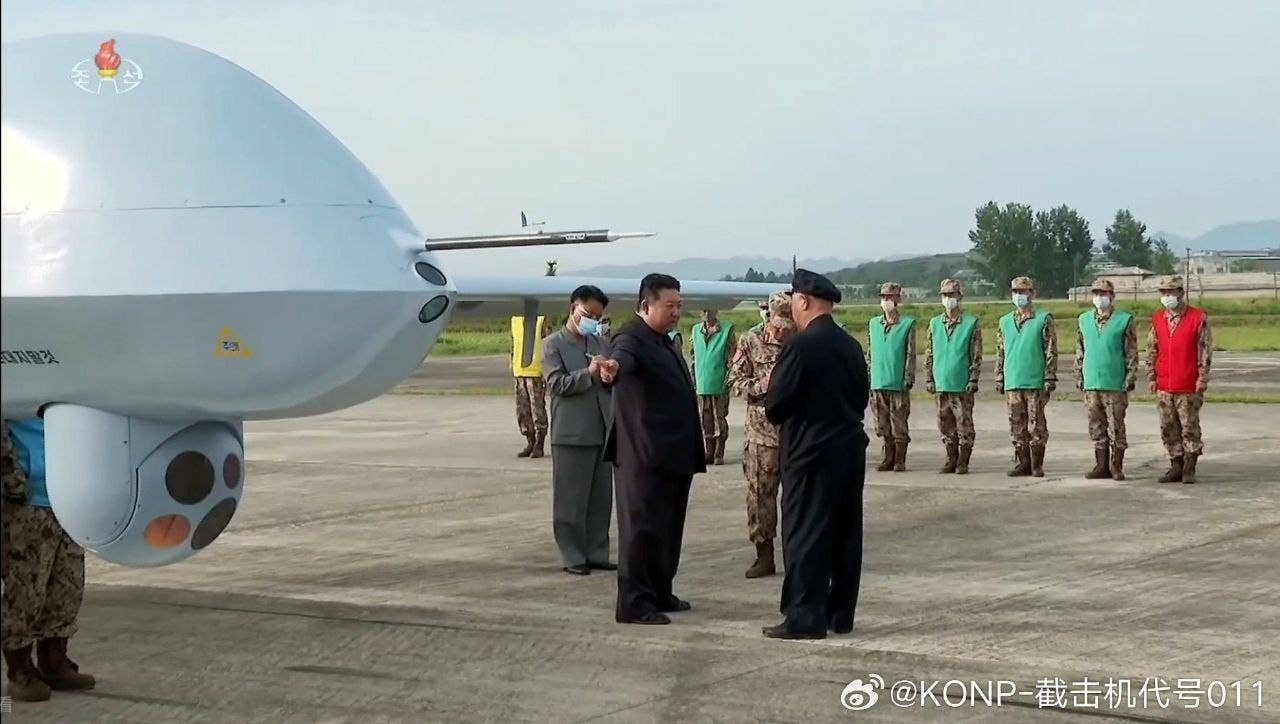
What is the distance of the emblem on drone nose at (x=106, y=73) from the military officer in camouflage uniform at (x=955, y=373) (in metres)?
10.1

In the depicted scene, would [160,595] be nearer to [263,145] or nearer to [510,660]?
[510,660]

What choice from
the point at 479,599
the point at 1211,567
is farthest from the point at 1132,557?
the point at 479,599

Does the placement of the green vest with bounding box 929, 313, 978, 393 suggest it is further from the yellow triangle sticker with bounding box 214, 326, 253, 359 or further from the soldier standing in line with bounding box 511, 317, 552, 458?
the yellow triangle sticker with bounding box 214, 326, 253, 359

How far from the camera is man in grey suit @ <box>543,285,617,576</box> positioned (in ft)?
33.1

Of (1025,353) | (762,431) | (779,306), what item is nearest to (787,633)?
(762,431)

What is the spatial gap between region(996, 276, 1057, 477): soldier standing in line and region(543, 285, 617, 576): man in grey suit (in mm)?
5965

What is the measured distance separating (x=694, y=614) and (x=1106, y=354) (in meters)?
7.28

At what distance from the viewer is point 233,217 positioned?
6.22m

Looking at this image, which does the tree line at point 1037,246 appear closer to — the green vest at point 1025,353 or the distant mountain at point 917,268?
the distant mountain at point 917,268

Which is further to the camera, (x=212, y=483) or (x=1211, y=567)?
(x=1211, y=567)

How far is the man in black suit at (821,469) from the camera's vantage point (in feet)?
26.0

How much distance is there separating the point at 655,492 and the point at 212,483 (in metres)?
2.50

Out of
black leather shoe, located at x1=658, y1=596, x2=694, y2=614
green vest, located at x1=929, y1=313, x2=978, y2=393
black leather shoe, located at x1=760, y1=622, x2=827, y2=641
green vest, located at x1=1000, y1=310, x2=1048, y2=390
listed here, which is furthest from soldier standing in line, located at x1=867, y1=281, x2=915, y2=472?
black leather shoe, located at x1=760, y1=622, x2=827, y2=641

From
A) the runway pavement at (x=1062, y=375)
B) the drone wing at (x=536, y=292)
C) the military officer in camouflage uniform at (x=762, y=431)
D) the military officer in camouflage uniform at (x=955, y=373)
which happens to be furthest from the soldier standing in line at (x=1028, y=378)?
the runway pavement at (x=1062, y=375)
